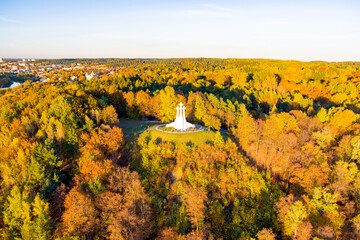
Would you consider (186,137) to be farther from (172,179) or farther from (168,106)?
(168,106)

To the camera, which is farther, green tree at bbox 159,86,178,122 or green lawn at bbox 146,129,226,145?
green tree at bbox 159,86,178,122

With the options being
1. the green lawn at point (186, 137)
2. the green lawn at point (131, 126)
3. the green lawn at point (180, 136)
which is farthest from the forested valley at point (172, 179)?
the green lawn at point (131, 126)

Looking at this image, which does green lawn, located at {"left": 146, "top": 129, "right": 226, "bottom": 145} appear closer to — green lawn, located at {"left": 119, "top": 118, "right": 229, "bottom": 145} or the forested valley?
green lawn, located at {"left": 119, "top": 118, "right": 229, "bottom": 145}

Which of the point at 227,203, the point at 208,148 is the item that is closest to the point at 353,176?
the point at 227,203

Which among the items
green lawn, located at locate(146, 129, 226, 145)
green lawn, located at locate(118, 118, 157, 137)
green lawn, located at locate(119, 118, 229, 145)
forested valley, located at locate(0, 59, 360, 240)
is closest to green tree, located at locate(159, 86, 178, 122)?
forested valley, located at locate(0, 59, 360, 240)

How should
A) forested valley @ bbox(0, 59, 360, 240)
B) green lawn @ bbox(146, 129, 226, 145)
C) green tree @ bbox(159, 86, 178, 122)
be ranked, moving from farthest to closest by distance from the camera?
green tree @ bbox(159, 86, 178, 122) < green lawn @ bbox(146, 129, 226, 145) < forested valley @ bbox(0, 59, 360, 240)

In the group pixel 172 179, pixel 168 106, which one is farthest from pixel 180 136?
pixel 168 106

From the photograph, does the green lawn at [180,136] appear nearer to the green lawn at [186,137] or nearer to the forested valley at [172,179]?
the green lawn at [186,137]

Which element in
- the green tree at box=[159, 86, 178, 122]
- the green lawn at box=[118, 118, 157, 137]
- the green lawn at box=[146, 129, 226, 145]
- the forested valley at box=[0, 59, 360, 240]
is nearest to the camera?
the forested valley at box=[0, 59, 360, 240]
